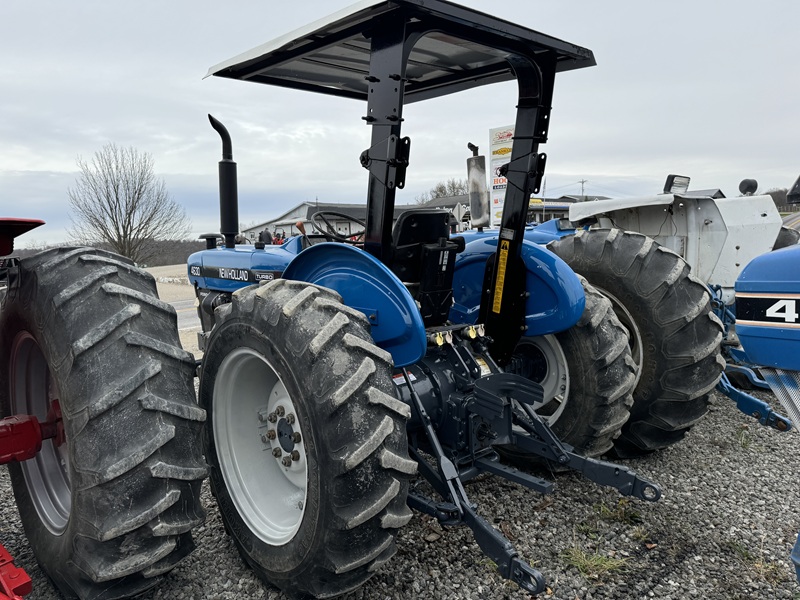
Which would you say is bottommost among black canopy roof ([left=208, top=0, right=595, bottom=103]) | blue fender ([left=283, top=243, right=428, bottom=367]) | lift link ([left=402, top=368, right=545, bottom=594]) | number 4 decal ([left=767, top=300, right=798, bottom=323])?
lift link ([left=402, top=368, right=545, bottom=594])

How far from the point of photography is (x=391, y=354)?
2611 mm

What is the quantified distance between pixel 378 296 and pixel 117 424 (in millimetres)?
1135

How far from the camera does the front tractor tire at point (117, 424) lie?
207 cm

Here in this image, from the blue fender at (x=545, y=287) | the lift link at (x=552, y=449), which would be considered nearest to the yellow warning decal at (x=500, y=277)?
the blue fender at (x=545, y=287)

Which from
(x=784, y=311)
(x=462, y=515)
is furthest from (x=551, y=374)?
(x=784, y=311)

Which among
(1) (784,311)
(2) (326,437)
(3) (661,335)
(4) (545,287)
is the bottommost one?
(2) (326,437)

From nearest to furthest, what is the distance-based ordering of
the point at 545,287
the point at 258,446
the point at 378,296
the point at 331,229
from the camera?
1. the point at 378,296
2. the point at 258,446
3. the point at 545,287
4. the point at 331,229

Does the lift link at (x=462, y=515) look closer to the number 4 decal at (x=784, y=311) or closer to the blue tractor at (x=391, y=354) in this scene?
the blue tractor at (x=391, y=354)

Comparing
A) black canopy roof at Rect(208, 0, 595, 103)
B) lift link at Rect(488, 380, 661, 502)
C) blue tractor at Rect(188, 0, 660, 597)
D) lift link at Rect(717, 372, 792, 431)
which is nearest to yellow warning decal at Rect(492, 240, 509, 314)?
blue tractor at Rect(188, 0, 660, 597)

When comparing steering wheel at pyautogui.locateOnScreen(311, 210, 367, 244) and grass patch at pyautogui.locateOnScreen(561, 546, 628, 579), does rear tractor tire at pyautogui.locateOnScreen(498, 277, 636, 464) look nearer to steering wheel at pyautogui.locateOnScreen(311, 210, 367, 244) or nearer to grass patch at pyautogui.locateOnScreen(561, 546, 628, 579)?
grass patch at pyautogui.locateOnScreen(561, 546, 628, 579)

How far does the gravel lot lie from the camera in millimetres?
2611

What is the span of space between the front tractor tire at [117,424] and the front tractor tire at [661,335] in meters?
2.84

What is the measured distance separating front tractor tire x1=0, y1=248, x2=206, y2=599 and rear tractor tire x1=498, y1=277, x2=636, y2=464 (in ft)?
6.89

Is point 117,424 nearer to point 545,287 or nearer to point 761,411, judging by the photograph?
point 545,287
